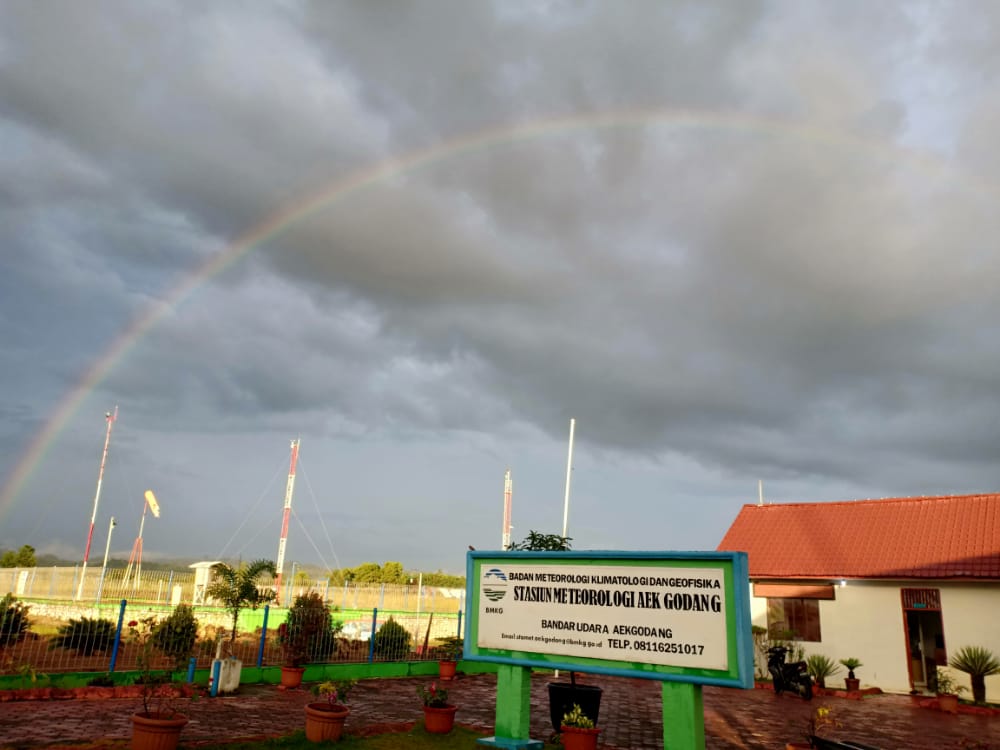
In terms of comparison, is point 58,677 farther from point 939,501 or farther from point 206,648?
point 939,501

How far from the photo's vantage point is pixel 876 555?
22625mm

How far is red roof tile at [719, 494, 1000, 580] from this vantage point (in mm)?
21172

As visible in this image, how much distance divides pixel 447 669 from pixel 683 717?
12471 millimetres

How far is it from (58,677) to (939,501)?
25.2 metres

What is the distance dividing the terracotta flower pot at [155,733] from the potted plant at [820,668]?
17793 millimetres

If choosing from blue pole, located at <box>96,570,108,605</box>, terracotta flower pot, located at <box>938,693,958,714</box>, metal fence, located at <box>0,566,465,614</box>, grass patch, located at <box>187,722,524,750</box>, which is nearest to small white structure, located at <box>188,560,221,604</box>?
metal fence, located at <box>0,566,465,614</box>

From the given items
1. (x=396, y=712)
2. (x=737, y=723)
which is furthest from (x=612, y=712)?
(x=396, y=712)

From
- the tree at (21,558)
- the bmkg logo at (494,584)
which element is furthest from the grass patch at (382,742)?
the tree at (21,558)

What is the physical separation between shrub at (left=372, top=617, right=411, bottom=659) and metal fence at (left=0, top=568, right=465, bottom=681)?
4 centimetres

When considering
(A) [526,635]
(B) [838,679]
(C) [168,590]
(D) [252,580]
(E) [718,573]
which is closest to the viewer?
(E) [718,573]

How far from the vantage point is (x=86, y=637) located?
14.5 meters

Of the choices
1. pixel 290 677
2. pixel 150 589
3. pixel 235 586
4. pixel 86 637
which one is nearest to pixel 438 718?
pixel 290 677

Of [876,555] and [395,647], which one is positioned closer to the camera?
[395,647]

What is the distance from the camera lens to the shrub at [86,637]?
1439cm
